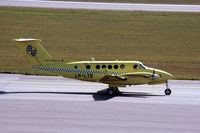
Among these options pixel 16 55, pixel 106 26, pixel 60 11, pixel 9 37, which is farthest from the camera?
pixel 60 11

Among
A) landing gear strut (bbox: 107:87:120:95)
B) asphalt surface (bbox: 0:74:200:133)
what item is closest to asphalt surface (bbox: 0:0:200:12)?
asphalt surface (bbox: 0:74:200:133)

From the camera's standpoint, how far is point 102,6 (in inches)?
2736

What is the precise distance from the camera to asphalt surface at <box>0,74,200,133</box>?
17.3 meters

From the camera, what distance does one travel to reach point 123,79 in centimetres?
2519

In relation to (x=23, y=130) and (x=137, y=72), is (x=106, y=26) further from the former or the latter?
(x=23, y=130)

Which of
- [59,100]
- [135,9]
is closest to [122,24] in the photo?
[135,9]

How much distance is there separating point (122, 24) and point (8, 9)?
67.6 feet

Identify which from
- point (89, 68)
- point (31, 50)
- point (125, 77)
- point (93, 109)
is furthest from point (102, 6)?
point (93, 109)

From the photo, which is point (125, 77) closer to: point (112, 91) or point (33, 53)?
point (112, 91)

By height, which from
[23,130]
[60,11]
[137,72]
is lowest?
[23,130]

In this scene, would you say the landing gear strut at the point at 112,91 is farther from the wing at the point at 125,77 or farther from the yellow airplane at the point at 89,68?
the wing at the point at 125,77

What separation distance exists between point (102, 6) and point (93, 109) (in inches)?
2001

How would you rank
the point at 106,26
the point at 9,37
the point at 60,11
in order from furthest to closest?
the point at 60,11
the point at 106,26
the point at 9,37

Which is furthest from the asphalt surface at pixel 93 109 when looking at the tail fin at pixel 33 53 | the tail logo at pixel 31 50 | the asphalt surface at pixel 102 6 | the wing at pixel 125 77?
the asphalt surface at pixel 102 6
